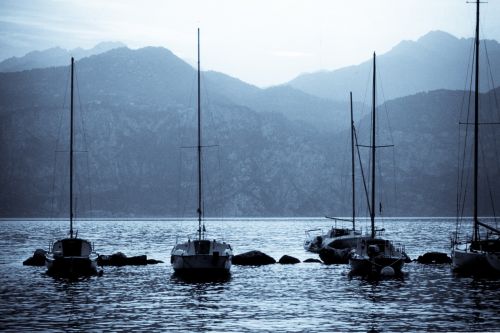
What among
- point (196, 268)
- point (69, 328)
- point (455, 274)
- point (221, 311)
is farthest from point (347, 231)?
point (69, 328)

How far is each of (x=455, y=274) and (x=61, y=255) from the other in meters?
32.8

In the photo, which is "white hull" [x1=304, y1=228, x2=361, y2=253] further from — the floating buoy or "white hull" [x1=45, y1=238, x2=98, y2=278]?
"white hull" [x1=45, y1=238, x2=98, y2=278]

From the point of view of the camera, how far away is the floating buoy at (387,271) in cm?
5844

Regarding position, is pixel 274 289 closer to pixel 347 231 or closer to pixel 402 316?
pixel 402 316

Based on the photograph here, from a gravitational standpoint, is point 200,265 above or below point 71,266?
above

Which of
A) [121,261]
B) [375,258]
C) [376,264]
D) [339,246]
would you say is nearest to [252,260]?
[121,261]

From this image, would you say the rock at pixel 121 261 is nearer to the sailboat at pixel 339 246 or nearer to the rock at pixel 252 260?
the rock at pixel 252 260

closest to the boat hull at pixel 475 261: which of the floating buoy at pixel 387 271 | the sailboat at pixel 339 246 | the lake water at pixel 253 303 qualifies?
the lake water at pixel 253 303

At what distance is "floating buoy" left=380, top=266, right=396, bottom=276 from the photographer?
5844 centimetres

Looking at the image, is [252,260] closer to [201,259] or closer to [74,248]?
[201,259]

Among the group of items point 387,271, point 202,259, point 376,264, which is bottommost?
point 387,271

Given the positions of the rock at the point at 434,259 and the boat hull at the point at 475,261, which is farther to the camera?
the rock at the point at 434,259

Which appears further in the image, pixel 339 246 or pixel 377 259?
pixel 339 246

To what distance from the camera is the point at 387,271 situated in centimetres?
5859
